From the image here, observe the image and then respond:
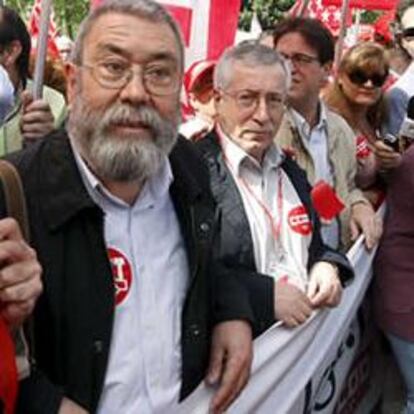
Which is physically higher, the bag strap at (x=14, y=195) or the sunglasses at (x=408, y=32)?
the bag strap at (x=14, y=195)

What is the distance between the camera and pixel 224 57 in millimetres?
2871

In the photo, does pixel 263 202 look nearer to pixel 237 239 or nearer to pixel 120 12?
pixel 237 239

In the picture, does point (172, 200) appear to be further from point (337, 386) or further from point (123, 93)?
point (337, 386)

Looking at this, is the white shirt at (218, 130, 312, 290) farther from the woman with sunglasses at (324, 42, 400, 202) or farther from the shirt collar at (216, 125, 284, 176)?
the woman with sunglasses at (324, 42, 400, 202)

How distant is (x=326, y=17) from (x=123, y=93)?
840 cm

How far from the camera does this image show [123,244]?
1.92m

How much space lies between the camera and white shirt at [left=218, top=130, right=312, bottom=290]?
8.56 ft

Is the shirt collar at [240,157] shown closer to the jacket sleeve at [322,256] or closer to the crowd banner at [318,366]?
the jacket sleeve at [322,256]

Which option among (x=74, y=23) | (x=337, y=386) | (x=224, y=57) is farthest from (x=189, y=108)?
(x=74, y=23)

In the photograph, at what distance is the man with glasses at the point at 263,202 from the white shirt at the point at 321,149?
470mm

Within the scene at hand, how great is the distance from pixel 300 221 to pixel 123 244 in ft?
3.16

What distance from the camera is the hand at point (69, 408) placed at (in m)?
1.69

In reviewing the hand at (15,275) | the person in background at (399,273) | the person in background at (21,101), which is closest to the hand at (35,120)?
the person in background at (21,101)

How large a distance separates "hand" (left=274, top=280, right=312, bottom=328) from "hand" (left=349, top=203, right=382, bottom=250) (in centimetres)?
91
